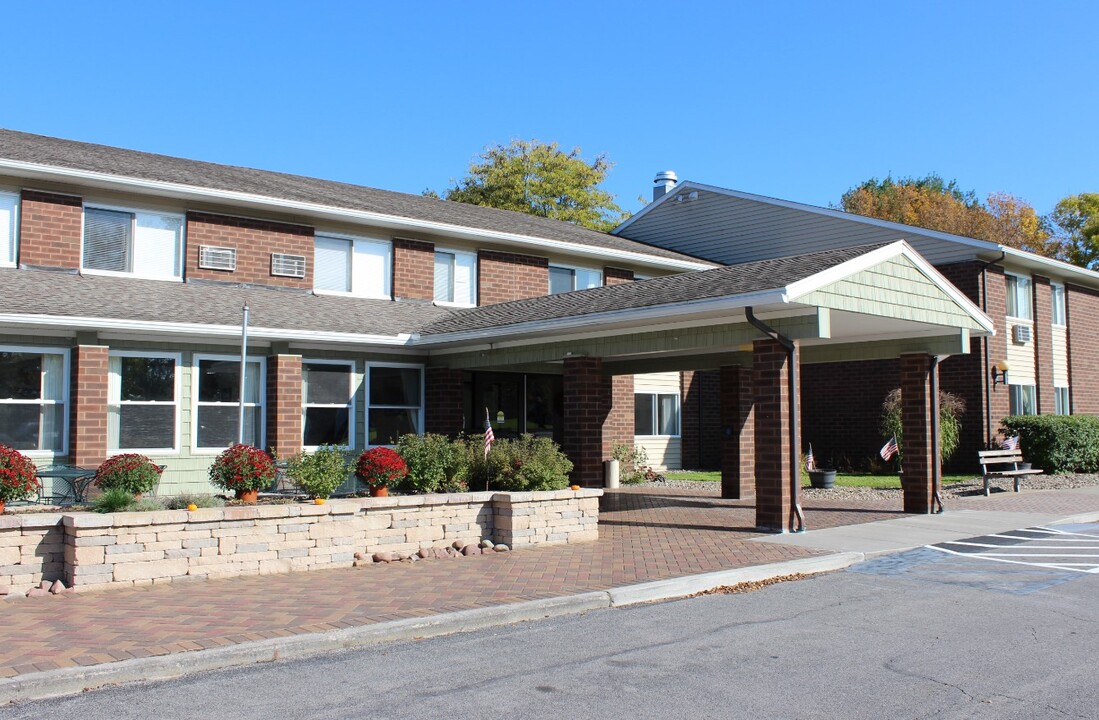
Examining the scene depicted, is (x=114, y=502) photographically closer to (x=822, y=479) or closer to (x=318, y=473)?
(x=318, y=473)

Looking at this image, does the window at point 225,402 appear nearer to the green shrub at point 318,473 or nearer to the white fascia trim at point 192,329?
the white fascia trim at point 192,329

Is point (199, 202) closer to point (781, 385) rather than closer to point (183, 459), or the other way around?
point (183, 459)

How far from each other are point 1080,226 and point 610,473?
36608mm

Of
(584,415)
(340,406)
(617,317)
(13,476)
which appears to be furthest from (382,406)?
(13,476)

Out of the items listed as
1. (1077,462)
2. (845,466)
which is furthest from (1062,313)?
(845,466)

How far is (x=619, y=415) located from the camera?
73.9 feet

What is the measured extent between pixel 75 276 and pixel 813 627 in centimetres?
1295

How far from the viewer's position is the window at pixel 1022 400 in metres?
24.2

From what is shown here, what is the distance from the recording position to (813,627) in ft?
25.7

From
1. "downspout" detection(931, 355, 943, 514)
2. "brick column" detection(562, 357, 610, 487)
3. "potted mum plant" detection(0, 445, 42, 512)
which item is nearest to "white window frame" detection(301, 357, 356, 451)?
"brick column" detection(562, 357, 610, 487)

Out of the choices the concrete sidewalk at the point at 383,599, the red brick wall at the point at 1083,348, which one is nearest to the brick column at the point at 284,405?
the concrete sidewalk at the point at 383,599

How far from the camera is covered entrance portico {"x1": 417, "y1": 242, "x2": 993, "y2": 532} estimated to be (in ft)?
40.5

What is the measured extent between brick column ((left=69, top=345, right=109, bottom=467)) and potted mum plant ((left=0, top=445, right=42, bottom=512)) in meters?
4.69

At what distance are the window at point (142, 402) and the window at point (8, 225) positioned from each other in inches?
95.0
